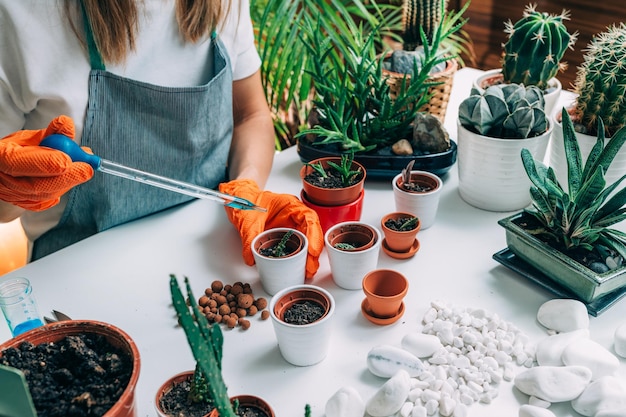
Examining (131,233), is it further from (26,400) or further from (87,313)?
(26,400)

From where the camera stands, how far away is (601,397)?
27.5 inches

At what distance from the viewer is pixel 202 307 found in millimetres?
887

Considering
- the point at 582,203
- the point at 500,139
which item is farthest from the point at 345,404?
the point at 500,139

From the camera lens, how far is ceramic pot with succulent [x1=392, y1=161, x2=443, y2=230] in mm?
1049

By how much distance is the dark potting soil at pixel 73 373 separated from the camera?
59 centimetres

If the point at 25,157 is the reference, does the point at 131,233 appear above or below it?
below

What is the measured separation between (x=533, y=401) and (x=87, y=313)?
27.1 inches

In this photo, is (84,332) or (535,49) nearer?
(84,332)

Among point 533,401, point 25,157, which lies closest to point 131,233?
point 25,157

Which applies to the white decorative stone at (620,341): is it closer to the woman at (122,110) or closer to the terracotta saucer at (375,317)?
the terracotta saucer at (375,317)

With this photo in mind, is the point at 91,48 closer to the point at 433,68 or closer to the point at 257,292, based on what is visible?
the point at 257,292

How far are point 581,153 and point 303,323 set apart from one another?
662mm

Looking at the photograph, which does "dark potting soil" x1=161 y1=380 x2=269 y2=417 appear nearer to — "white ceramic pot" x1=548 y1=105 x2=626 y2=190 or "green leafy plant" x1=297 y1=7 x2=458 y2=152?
"green leafy plant" x1=297 y1=7 x2=458 y2=152

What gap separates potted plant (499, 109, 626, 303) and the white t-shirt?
2.37ft
